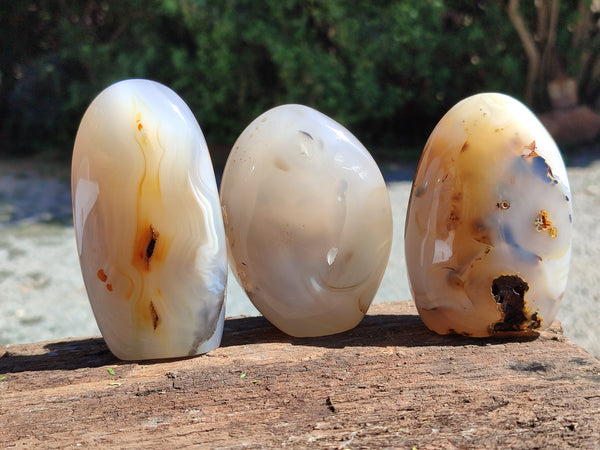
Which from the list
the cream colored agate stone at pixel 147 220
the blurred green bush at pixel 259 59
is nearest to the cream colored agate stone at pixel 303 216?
the cream colored agate stone at pixel 147 220

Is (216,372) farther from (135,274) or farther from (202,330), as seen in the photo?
(135,274)

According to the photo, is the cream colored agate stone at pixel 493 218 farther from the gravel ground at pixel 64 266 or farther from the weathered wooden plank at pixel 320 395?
the gravel ground at pixel 64 266

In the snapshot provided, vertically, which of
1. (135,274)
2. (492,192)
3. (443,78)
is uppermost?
(443,78)

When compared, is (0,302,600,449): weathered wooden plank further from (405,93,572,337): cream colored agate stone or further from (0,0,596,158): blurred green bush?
(0,0,596,158): blurred green bush

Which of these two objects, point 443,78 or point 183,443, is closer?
point 183,443

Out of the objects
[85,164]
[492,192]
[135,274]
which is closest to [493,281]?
[492,192]

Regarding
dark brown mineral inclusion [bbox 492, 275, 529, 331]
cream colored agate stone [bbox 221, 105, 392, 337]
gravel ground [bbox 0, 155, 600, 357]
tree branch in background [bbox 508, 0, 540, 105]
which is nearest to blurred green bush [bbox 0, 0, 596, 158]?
tree branch in background [bbox 508, 0, 540, 105]

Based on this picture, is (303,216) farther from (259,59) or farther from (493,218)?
(259,59)

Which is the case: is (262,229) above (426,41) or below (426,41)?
below
